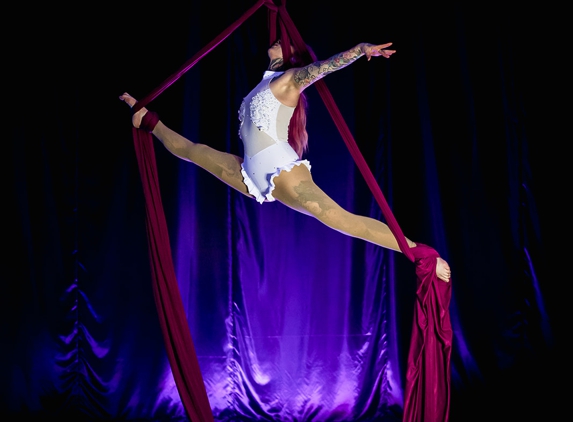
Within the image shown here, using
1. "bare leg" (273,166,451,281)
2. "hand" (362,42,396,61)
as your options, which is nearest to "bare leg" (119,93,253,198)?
"bare leg" (273,166,451,281)

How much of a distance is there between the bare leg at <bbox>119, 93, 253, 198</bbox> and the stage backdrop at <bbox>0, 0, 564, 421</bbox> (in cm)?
97

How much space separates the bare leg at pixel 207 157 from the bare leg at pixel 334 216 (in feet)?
1.01

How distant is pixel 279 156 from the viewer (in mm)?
2904

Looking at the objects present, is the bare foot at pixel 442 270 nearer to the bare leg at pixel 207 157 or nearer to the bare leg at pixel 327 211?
the bare leg at pixel 327 211

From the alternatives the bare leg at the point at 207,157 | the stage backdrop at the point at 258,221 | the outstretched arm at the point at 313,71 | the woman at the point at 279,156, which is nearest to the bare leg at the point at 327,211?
the woman at the point at 279,156

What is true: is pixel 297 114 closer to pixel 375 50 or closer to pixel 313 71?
pixel 313 71

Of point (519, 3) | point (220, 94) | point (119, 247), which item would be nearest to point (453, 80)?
point (519, 3)

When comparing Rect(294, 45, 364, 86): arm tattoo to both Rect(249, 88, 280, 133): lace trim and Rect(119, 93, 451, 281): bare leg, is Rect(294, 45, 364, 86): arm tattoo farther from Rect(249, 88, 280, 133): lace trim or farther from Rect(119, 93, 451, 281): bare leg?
Rect(119, 93, 451, 281): bare leg

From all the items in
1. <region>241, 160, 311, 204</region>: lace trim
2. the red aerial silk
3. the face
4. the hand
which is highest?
the face

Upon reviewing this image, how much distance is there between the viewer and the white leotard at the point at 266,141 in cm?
288

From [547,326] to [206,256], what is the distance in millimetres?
2476

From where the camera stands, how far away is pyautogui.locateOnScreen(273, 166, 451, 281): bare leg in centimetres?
278

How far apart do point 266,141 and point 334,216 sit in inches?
20.8

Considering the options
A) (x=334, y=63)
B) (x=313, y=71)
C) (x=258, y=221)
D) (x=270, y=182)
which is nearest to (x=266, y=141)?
(x=270, y=182)
